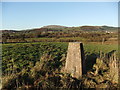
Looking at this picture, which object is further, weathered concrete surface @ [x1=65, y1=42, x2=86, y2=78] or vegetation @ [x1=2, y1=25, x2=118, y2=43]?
vegetation @ [x1=2, y1=25, x2=118, y2=43]

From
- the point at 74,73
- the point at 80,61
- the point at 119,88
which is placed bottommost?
the point at 119,88

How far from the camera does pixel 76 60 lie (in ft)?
16.4

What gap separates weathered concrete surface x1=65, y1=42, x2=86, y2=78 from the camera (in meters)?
4.96

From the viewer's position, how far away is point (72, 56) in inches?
200

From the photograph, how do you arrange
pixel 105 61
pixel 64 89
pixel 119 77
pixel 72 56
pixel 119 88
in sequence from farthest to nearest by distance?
pixel 105 61
pixel 72 56
pixel 119 77
pixel 119 88
pixel 64 89

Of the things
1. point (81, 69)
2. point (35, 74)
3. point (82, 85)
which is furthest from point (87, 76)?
point (35, 74)

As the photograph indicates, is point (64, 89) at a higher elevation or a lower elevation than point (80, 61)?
lower

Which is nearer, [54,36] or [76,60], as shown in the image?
[76,60]

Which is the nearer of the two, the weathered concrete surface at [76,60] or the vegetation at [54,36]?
the weathered concrete surface at [76,60]

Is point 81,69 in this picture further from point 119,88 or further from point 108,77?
point 119,88

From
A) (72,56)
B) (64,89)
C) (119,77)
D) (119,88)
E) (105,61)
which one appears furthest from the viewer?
(105,61)

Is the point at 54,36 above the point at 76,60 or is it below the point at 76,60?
above

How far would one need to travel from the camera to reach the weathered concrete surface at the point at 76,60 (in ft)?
16.3

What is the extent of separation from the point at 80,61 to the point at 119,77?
1497 millimetres
